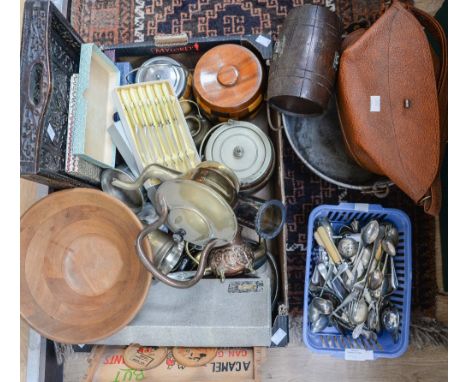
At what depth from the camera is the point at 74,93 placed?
4.16 ft

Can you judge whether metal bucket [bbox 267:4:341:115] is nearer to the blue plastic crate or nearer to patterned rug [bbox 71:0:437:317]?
patterned rug [bbox 71:0:437:317]

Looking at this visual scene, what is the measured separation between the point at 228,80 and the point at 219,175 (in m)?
0.40

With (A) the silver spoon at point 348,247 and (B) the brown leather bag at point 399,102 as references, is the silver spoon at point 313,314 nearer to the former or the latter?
(A) the silver spoon at point 348,247

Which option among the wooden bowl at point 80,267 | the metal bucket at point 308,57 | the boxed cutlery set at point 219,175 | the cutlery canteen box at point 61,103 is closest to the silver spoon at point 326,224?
the boxed cutlery set at point 219,175

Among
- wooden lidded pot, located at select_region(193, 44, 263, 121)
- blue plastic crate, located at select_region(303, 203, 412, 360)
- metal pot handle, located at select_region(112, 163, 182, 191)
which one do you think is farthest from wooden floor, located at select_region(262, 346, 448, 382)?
wooden lidded pot, located at select_region(193, 44, 263, 121)

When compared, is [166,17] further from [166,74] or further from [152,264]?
[152,264]

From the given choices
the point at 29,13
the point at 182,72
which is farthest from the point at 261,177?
the point at 29,13

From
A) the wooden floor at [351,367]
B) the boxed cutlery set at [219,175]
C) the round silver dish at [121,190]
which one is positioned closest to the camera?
the boxed cutlery set at [219,175]

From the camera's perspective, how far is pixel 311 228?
1.45 metres

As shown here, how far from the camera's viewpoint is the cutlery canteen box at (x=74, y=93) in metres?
1.05

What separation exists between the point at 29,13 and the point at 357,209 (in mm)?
1196

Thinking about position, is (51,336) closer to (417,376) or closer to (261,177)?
(261,177)

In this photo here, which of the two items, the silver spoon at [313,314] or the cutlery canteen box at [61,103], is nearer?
the cutlery canteen box at [61,103]

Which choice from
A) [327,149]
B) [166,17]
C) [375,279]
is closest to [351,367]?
[375,279]
